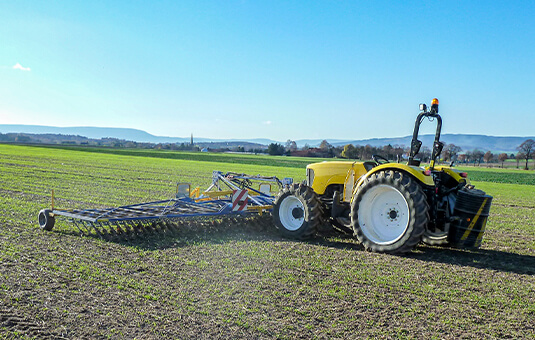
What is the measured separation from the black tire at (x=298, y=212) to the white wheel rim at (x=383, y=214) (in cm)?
101

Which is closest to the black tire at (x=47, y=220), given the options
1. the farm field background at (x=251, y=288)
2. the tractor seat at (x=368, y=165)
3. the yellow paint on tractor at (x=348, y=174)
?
the farm field background at (x=251, y=288)

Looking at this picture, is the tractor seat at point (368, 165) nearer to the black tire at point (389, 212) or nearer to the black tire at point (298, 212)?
the black tire at point (389, 212)

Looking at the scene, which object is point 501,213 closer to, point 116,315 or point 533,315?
point 533,315

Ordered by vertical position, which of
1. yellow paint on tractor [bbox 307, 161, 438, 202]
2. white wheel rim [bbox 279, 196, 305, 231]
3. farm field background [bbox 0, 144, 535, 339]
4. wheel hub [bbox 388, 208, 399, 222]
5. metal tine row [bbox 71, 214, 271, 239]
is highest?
yellow paint on tractor [bbox 307, 161, 438, 202]

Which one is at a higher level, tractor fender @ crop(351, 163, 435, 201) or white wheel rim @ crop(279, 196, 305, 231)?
tractor fender @ crop(351, 163, 435, 201)

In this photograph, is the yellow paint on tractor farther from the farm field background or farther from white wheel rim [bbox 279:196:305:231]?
the farm field background

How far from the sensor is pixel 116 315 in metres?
4.42

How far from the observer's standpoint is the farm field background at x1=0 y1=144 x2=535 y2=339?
4.25m

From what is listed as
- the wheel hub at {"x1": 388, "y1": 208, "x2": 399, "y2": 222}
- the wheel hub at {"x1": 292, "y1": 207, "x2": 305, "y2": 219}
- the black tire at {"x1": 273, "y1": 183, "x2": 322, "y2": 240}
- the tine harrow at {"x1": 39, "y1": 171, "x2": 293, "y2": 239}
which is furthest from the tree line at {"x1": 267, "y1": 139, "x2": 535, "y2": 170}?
the tine harrow at {"x1": 39, "y1": 171, "x2": 293, "y2": 239}

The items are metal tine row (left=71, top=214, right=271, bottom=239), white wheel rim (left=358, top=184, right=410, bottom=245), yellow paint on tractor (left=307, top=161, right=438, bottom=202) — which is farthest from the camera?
metal tine row (left=71, top=214, right=271, bottom=239)

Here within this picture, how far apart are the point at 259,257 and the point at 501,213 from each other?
1026 centimetres

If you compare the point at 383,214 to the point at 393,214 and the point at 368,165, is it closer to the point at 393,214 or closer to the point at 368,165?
the point at 393,214

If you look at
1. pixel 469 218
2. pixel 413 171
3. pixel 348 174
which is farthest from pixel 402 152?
pixel 469 218

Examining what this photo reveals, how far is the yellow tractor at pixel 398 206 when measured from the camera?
→ 22.4 ft
